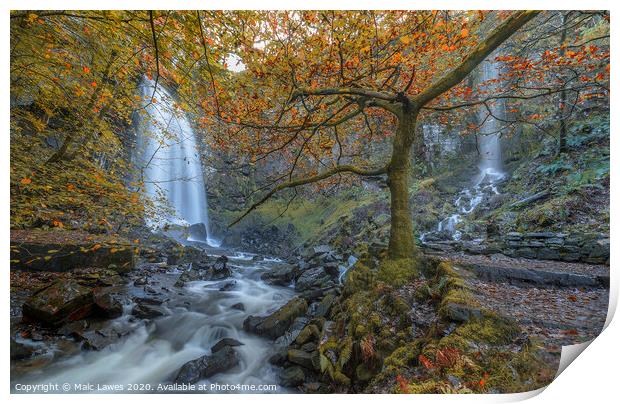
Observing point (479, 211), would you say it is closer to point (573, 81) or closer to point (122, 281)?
point (573, 81)

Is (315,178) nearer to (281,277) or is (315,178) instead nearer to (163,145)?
(163,145)

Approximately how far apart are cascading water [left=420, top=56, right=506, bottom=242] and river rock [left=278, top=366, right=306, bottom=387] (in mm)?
3883

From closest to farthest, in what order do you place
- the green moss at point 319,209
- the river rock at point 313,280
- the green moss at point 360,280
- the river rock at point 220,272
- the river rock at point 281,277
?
1. the green moss at point 360,280
2. the river rock at point 313,280
3. the river rock at point 281,277
4. the river rock at point 220,272
5. the green moss at point 319,209

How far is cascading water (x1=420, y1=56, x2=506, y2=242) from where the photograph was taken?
14.5 feet

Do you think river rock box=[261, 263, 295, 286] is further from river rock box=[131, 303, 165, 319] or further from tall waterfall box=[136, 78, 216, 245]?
tall waterfall box=[136, 78, 216, 245]

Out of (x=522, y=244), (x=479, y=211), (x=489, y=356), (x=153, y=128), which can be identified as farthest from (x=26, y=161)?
(x=479, y=211)

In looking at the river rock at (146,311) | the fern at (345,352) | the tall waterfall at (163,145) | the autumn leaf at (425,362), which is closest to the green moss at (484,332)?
the autumn leaf at (425,362)

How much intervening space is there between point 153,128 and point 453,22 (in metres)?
4.94

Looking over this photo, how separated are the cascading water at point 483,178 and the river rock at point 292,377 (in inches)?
153

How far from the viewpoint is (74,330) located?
122 inches

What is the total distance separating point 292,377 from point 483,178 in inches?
249

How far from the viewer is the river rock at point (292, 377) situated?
8.13 feet

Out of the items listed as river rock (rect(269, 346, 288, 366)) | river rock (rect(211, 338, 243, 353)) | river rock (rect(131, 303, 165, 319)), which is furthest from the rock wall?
river rock (rect(131, 303, 165, 319))

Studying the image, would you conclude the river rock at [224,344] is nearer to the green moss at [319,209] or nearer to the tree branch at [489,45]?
the green moss at [319,209]
